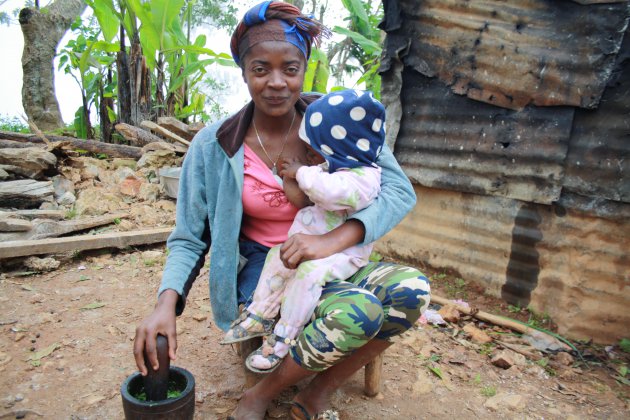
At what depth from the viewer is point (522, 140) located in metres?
2.97

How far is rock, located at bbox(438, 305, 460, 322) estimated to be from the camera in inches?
118

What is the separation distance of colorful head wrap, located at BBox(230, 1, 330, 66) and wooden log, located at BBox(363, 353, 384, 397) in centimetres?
140

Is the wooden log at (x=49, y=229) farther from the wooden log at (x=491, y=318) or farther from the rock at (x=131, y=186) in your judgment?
the wooden log at (x=491, y=318)

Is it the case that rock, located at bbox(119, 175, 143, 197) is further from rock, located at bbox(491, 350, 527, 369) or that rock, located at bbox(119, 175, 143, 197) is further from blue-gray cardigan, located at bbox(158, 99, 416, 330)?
rock, located at bbox(491, 350, 527, 369)

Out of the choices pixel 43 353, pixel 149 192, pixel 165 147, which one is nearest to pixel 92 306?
pixel 43 353

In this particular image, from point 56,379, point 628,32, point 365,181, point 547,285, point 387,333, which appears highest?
point 628,32

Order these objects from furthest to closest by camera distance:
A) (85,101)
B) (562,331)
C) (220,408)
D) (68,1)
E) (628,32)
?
(68,1) → (85,101) → (562,331) → (628,32) → (220,408)

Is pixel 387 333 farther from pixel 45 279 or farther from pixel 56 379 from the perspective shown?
pixel 45 279

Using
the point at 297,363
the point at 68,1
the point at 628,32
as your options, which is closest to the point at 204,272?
the point at 297,363

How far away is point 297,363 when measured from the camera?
5.34ft

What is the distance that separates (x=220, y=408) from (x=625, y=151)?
8.42 feet

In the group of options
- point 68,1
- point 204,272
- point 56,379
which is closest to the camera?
point 56,379

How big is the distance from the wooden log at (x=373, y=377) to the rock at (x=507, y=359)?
816 millimetres

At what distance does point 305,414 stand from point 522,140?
7.24ft
